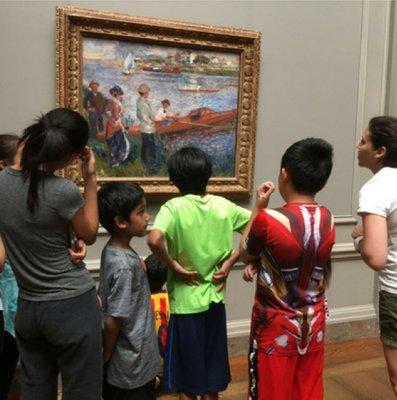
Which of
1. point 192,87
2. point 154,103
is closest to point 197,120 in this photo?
point 192,87

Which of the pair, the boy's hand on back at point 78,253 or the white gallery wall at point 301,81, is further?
the white gallery wall at point 301,81

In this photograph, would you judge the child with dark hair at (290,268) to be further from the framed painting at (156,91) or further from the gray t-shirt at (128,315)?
the framed painting at (156,91)

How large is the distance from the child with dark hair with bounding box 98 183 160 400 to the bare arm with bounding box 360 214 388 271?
0.87 m

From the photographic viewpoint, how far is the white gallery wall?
2689 millimetres

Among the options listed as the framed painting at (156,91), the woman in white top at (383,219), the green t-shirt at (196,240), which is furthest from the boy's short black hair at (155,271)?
the woman in white top at (383,219)

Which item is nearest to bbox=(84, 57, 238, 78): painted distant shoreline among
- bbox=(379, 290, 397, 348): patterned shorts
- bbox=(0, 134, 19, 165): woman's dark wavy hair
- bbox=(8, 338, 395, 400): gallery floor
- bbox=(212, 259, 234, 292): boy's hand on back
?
bbox=(0, 134, 19, 165): woman's dark wavy hair

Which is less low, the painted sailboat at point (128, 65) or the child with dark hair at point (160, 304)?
the painted sailboat at point (128, 65)

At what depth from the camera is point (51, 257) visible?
1582 mm

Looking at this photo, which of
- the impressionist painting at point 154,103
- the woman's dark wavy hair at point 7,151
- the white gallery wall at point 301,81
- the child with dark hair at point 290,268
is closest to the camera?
the child with dark hair at point 290,268

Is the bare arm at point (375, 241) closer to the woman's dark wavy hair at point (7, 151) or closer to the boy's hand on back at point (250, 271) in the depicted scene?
the boy's hand on back at point (250, 271)

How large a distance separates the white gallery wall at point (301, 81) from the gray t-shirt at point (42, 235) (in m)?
1.28

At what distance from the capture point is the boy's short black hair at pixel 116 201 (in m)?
1.87

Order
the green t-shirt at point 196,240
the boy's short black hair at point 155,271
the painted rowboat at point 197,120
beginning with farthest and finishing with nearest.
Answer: the painted rowboat at point 197,120
the boy's short black hair at point 155,271
the green t-shirt at point 196,240

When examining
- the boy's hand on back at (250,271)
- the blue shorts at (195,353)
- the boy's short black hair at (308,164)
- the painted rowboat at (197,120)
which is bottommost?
the blue shorts at (195,353)
